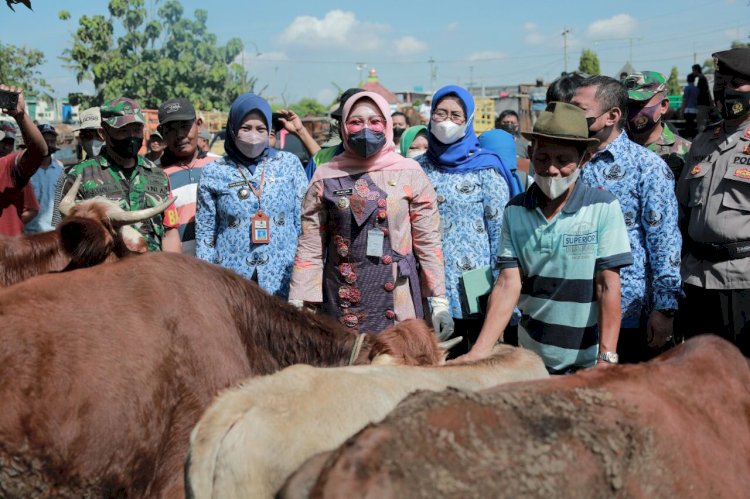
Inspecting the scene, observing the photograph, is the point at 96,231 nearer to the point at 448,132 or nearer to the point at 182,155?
the point at 448,132

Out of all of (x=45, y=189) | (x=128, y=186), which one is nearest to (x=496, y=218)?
(x=128, y=186)

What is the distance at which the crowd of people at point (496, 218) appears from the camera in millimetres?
3258

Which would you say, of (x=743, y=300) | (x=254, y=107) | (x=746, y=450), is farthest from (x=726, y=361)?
(x=254, y=107)

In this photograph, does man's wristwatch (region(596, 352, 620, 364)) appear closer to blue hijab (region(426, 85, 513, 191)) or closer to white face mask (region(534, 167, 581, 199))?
white face mask (region(534, 167, 581, 199))

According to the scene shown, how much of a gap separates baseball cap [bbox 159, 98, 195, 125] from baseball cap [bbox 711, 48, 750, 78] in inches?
158

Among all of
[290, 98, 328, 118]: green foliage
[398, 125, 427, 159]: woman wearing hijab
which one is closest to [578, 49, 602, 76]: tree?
[290, 98, 328, 118]: green foliage

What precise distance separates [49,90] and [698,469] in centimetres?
4440

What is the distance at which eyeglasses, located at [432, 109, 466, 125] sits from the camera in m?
5.15

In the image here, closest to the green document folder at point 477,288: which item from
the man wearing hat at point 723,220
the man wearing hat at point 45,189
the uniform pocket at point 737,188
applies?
the man wearing hat at point 723,220

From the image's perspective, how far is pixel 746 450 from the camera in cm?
192

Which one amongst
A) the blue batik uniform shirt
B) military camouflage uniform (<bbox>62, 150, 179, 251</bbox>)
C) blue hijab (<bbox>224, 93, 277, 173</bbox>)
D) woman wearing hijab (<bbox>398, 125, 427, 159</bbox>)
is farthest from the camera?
woman wearing hijab (<bbox>398, 125, 427, 159</bbox>)

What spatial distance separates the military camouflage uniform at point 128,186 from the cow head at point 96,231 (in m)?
0.79

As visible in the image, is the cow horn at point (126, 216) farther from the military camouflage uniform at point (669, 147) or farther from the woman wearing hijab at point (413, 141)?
the woman wearing hijab at point (413, 141)

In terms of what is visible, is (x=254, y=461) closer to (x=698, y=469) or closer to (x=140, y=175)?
(x=698, y=469)
